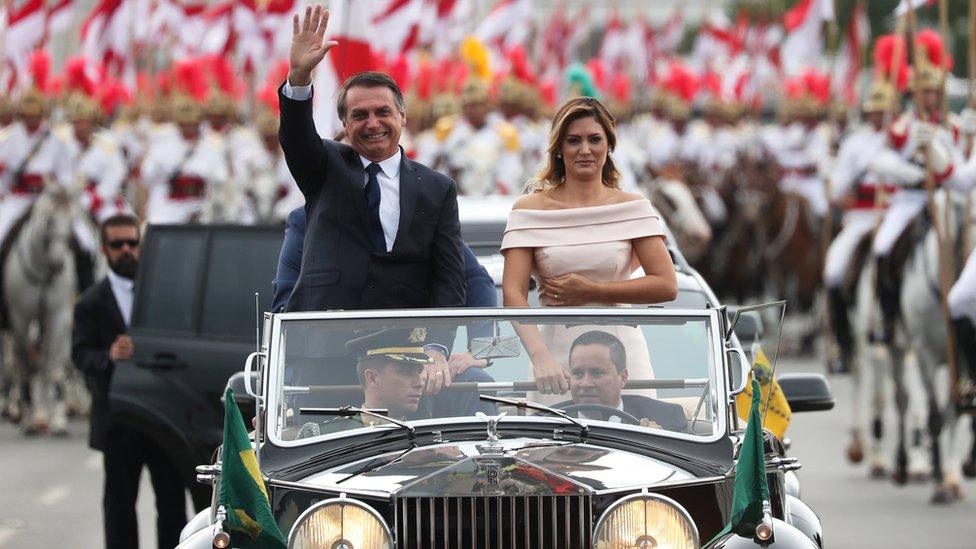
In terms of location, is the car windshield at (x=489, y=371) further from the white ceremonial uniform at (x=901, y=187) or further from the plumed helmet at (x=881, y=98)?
the plumed helmet at (x=881, y=98)

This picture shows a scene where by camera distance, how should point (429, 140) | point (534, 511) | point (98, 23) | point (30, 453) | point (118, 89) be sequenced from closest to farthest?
point (534, 511), point (30, 453), point (429, 140), point (98, 23), point (118, 89)

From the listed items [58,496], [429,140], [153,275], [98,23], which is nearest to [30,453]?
[58,496]

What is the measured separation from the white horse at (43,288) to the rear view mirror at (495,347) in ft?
42.5

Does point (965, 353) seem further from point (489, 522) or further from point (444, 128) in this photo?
point (444, 128)

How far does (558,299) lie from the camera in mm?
7836

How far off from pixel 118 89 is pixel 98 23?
491cm

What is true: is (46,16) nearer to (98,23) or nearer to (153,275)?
(98,23)

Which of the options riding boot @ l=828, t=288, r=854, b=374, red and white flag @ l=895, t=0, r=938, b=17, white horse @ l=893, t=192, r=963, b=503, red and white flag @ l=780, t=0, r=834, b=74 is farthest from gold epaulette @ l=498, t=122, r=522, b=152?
white horse @ l=893, t=192, r=963, b=503

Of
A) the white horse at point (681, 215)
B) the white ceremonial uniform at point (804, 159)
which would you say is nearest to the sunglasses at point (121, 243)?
the white horse at point (681, 215)

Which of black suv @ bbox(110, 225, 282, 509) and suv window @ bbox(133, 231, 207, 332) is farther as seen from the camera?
suv window @ bbox(133, 231, 207, 332)

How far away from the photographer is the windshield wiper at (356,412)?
6.60 meters

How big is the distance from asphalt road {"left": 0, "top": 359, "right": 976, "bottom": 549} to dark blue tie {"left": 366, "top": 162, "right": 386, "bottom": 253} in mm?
4761

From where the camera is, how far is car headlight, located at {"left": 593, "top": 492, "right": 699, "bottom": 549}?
609cm

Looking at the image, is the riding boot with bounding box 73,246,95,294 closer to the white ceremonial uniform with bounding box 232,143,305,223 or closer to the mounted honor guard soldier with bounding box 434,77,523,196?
the white ceremonial uniform with bounding box 232,143,305,223
